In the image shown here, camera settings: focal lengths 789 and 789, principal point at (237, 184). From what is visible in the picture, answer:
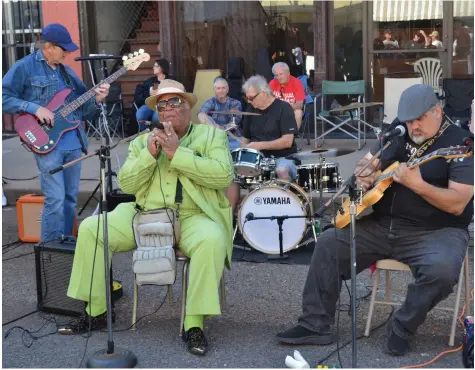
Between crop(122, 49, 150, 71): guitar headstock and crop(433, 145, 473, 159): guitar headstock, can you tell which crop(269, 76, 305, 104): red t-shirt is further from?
crop(433, 145, 473, 159): guitar headstock

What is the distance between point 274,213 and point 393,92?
3602 millimetres

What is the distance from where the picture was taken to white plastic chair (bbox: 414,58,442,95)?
10086 millimetres

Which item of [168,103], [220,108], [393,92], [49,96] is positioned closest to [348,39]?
[393,92]

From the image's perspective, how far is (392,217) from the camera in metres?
4.43

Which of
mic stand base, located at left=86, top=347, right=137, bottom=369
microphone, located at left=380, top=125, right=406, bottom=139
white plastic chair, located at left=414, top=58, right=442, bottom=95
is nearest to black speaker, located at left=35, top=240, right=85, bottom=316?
mic stand base, located at left=86, top=347, right=137, bottom=369

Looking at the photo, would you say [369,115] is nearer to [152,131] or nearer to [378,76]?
[378,76]

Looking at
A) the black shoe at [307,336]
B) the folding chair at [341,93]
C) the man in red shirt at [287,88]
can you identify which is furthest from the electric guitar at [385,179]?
the folding chair at [341,93]

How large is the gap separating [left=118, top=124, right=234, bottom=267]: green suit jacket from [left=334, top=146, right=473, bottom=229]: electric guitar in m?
0.72

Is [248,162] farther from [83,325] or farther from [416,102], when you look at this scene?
[416,102]

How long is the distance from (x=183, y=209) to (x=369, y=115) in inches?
242

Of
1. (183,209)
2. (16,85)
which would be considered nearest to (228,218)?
(183,209)

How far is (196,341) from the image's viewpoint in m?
4.37

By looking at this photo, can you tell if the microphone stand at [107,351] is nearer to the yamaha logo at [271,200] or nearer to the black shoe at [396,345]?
the black shoe at [396,345]

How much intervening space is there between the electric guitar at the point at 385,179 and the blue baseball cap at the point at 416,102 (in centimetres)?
24
